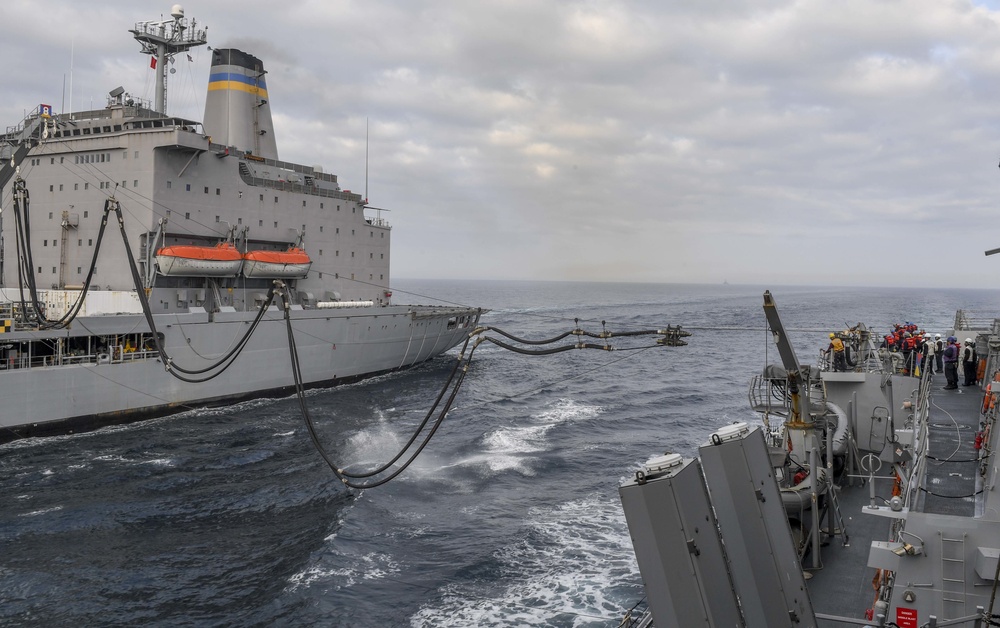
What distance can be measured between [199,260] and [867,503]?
2474cm

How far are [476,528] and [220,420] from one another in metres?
13.9

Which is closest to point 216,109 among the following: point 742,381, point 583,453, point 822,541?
point 583,453

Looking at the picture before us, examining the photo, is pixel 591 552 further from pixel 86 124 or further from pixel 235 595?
pixel 86 124

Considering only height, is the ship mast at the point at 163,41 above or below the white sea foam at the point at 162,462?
above

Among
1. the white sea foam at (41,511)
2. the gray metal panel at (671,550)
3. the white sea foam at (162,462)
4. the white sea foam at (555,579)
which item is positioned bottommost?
the white sea foam at (41,511)

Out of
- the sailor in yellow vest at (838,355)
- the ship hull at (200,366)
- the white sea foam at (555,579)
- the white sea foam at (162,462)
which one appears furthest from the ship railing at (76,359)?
the sailor in yellow vest at (838,355)

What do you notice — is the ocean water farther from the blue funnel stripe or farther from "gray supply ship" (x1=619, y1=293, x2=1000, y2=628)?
the blue funnel stripe

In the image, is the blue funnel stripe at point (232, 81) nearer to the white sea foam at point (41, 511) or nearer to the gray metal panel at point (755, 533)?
the white sea foam at point (41, 511)

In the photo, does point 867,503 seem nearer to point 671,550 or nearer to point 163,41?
point 671,550

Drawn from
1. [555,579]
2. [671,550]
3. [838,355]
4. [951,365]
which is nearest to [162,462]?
[555,579]

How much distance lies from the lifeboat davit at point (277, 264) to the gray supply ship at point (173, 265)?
0.23 feet

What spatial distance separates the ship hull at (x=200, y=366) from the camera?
21906 mm

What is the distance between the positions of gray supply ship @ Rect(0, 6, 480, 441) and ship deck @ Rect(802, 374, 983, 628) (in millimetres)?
18000

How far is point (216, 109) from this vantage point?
3388 cm
